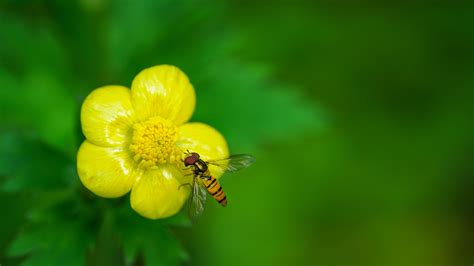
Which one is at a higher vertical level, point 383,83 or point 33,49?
point 383,83

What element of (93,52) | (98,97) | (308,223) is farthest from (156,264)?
(308,223)

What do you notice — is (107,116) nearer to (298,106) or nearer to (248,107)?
(248,107)

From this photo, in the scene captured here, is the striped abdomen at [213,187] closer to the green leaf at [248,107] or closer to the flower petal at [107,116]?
the flower petal at [107,116]

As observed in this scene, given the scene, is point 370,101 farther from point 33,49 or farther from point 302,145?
point 33,49

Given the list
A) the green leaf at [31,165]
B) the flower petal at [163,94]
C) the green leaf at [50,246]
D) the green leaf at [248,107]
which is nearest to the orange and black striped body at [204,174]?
the flower petal at [163,94]

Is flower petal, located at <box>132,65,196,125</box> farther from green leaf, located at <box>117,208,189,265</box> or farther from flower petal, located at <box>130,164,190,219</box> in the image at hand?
green leaf, located at <box>117,208,189,265</box>

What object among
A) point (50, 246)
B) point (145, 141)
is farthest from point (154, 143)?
point (50, 246)
